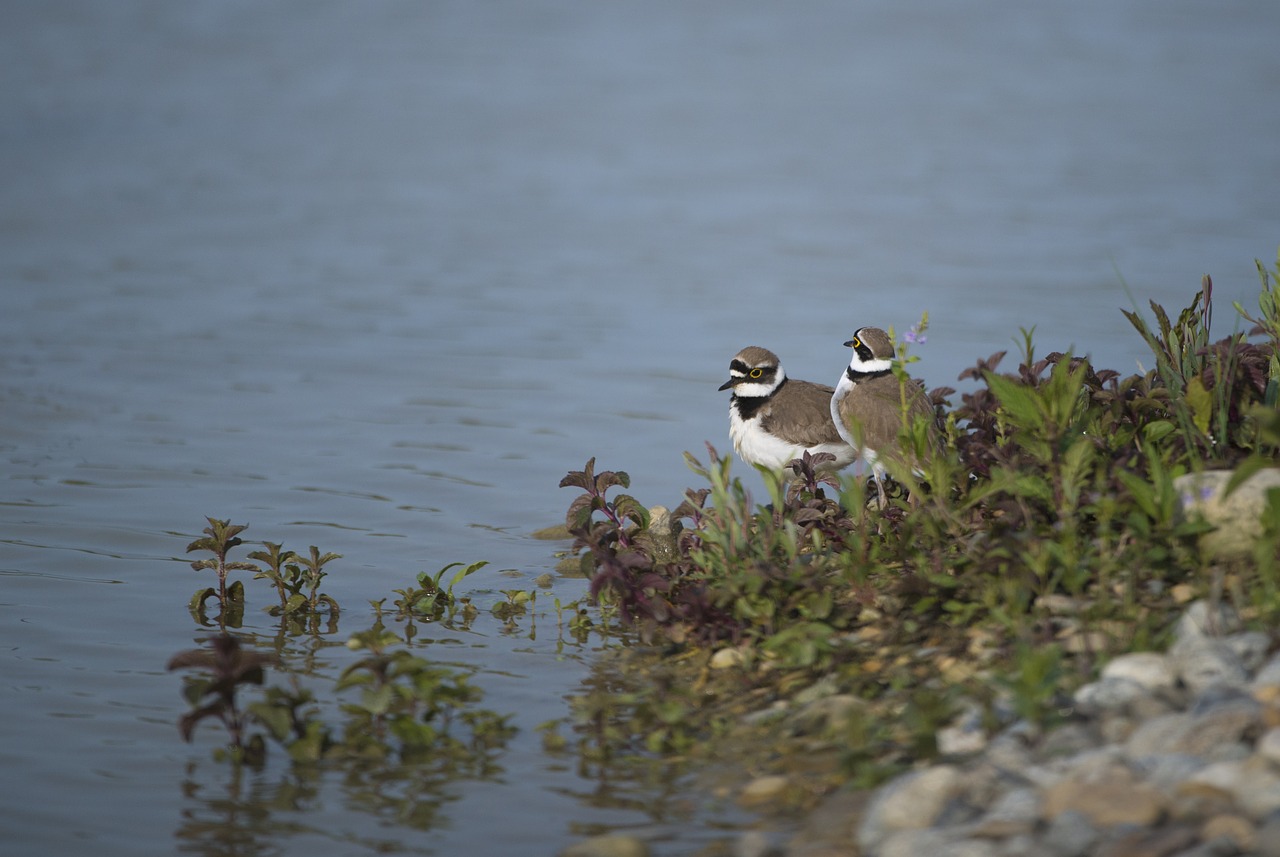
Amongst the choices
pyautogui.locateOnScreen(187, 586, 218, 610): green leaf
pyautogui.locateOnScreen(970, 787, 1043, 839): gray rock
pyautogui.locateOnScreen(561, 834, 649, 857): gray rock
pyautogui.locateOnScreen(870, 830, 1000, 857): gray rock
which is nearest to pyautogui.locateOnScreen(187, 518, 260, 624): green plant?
pyautogui.locateOnScreen(187, 586, 218, 610): green leaf

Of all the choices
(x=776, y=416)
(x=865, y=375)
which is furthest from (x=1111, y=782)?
(x=776, y=416)

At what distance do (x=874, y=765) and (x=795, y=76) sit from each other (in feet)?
79.4

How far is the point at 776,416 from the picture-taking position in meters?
9.34

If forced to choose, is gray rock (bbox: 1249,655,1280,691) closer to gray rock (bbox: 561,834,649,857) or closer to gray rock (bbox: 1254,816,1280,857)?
gray rock (bbox: 1254,816,1280,857)

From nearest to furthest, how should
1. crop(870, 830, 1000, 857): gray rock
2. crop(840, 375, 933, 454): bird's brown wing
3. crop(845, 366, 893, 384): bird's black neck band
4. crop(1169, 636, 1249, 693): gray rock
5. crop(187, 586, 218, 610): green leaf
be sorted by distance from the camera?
crop(870, 830, 1000, 857): gray rock → crop(1169, 636, 1249, 693): gray rock → crop(187, 586, 218, 610): green leaf → crop(840, 375, 933, 454): bird's brown wing → crop(845, 366, 893, 384): bird's black neck band

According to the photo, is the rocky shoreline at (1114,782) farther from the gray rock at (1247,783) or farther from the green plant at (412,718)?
the green plant at (412,718)

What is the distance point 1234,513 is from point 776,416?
3980 mm

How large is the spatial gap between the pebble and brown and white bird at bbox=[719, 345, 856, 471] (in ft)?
12.8

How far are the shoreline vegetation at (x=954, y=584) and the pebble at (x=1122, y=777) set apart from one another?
35mm

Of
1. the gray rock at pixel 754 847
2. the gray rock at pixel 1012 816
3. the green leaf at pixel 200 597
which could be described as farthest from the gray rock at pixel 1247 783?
the green leaf at pixel 200 597

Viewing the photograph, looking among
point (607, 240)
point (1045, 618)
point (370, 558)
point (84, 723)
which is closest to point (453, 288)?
point (607, 240)

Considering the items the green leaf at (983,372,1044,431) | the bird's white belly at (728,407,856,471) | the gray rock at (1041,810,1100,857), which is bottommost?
the gray rock at (1041,810,1100,857)

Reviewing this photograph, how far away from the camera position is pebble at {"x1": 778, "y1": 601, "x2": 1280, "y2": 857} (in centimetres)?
420

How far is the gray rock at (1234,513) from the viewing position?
563 centimetres
